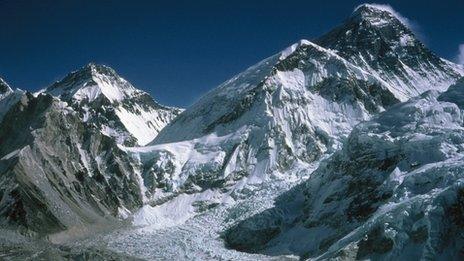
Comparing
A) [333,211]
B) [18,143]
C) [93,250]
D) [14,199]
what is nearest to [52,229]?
[14,199]

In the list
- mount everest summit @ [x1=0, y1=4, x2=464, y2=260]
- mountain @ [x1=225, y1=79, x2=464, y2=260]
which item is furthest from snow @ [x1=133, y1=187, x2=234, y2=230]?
mountain @ [x1=225, y1=79, x2=464, y2=260]

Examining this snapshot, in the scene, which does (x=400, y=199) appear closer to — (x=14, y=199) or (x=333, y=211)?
(x=333, y=211)

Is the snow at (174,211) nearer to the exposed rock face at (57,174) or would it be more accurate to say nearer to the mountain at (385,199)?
the exposed rock face at (57,174)

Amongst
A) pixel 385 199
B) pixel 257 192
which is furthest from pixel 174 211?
pixel 385 199

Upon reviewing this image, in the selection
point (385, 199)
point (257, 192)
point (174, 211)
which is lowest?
point (385, 199)

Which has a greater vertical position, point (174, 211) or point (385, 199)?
point (174, 211)

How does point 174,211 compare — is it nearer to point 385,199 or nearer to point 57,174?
point 57,174

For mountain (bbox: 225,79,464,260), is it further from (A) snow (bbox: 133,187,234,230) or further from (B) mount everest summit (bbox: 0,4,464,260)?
(A) snow (bbox: 133,187,234,230)

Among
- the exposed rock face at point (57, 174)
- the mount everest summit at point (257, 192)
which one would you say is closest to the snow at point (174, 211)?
the mount everest summit at point (257, 192)
